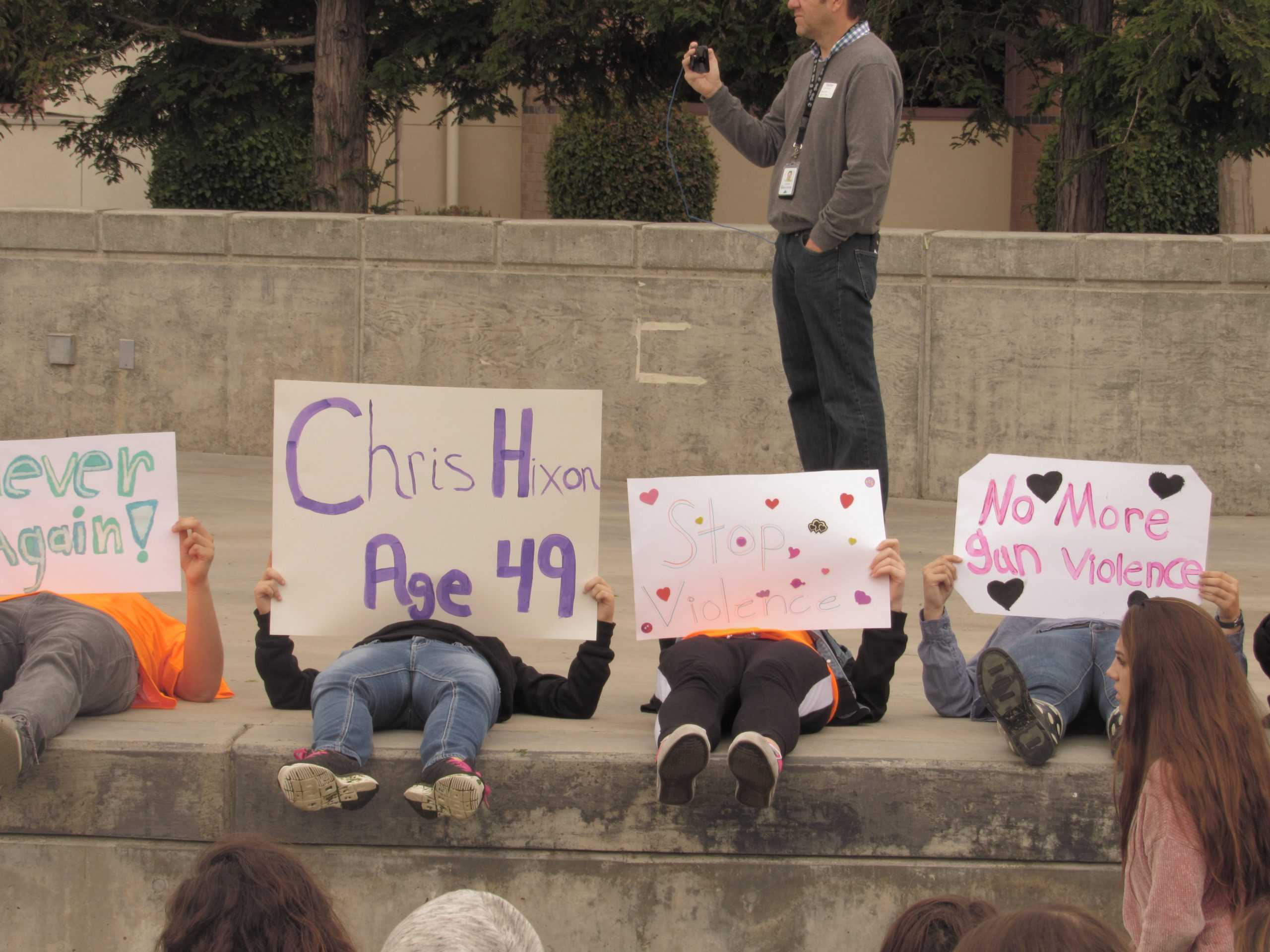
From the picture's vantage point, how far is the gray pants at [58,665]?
3473 mm

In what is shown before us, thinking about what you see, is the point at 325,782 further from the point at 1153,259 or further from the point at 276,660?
the point at 1153,259

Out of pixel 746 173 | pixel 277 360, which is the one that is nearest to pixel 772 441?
pixel 277 360

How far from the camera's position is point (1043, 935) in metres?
1.79

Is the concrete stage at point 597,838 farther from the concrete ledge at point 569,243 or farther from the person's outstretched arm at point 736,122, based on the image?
the concrete ledge at point 569,243

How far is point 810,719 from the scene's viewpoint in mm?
3695

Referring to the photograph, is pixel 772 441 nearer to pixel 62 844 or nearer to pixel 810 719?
pixel 810 719

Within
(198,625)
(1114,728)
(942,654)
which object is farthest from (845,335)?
(198,625)

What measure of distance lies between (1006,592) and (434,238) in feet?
16.2

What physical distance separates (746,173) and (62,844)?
11.7 m

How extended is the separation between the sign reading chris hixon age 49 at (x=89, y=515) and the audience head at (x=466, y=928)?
2.02m

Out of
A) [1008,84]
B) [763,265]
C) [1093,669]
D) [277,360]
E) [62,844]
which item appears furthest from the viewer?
[1008,84]

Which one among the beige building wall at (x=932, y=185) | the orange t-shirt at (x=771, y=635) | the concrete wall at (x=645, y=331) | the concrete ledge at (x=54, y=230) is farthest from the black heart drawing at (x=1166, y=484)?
the beige building wall at (x=932, y=185)

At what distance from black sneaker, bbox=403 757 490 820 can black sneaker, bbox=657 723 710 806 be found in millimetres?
395

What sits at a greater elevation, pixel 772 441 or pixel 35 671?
pixel 772 441
